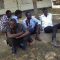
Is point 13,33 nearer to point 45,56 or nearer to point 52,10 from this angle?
point 45,56

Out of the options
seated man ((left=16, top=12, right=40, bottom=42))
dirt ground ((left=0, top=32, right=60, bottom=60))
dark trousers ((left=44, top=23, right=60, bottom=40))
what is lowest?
dirt ground ((left=0, top=32, right=60, bottom=60))

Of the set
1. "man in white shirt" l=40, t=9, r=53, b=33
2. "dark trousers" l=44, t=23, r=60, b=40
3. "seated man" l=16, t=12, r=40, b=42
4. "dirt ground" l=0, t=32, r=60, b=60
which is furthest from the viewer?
"man in white shirt" l=40, t=9, r=53, b=33

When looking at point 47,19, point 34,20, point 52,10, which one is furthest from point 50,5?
point 34,20

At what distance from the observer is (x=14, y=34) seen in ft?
24.6

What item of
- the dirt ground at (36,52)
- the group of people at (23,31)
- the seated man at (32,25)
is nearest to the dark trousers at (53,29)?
the group of people at (23,31)

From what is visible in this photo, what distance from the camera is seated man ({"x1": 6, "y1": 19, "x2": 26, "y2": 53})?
7484 millimetres

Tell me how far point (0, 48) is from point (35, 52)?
103 centimetres

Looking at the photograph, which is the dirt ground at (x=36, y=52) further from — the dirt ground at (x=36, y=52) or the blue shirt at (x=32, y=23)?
the blue shirt at (x=32, y=23)

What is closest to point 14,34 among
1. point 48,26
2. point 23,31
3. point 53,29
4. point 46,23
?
point 23,31

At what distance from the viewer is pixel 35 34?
825 cm

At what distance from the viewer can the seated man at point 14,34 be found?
748 centimetres

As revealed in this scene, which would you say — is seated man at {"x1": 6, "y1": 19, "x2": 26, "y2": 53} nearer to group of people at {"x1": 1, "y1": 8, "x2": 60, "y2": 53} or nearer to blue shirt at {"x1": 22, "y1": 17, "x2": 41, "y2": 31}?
group of people at {"x1": 1, "y1": 8, "x2": 60, "y2": 53}

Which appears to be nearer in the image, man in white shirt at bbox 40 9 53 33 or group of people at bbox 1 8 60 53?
group of people at bbox 1 8 60 53

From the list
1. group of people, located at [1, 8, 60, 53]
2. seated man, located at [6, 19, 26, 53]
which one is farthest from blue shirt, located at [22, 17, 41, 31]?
seated man, located at [6, 19, 26, 53]
